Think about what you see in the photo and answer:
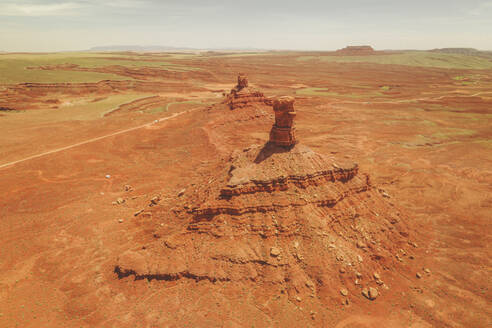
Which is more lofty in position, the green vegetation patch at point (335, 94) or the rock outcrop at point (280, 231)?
the green vegetation patch at point (335, 94)

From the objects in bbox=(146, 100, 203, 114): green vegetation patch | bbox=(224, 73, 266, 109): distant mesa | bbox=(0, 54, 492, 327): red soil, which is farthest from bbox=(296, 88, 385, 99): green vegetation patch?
bbox=(0, 54, 492, 327): red soil

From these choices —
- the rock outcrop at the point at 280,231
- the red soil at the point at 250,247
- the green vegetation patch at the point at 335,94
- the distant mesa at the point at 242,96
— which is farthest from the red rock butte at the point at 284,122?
the green vegetation patch at the point at 335,94

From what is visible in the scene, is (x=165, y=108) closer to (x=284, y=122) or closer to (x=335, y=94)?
(x=335, y=94)

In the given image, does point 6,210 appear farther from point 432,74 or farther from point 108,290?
point 432,74

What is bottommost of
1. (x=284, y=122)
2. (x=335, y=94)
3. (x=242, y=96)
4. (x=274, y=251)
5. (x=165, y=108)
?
(x=274, y=251)

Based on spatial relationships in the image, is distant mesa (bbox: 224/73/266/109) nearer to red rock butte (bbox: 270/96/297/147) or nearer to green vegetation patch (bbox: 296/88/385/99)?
red rock butte (bbox: 270/96/297/147)

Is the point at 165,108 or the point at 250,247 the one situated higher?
the point at 165,108

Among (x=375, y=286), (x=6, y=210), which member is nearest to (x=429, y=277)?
(x=375, y=286)

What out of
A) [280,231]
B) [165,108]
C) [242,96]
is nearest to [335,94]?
[242,96]

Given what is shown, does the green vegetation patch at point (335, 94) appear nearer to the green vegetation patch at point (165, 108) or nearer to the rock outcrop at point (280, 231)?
the green vegetation patch at point (165, 108)
